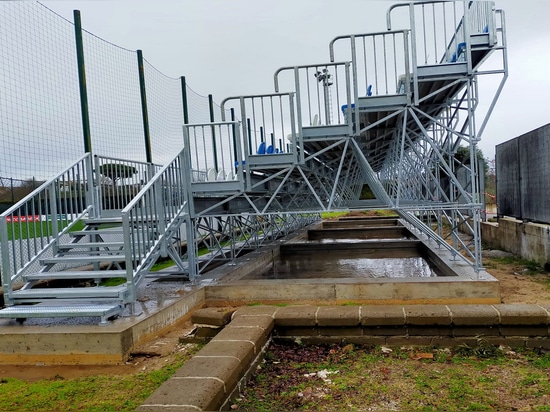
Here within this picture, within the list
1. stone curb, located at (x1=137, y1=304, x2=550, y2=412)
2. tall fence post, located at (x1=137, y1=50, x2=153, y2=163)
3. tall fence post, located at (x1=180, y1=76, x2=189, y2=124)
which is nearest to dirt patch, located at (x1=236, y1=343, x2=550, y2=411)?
stone curb, located at (x1=137, y1=304, x2=550, y2=412)

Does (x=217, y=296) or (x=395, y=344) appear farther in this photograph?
(x=217, y=296)

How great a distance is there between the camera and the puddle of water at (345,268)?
31.6ft

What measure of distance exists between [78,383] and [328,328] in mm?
2366

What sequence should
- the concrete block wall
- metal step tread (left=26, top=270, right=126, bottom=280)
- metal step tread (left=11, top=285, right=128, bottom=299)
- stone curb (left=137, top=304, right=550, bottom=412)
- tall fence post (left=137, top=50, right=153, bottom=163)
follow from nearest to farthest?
stone curb (left=137, top=304, right=550, bottom=412) → metal step tread (left=11, top=285, right=128, bottom=299) → metal step tread (left=26, top=270, right=126, bottom=280) → the concrete block wall → tall fence post (left=137, top=50, right=153, bottom=163)

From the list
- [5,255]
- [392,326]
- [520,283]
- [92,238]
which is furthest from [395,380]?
[92,238]

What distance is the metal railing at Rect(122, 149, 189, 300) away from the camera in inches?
198

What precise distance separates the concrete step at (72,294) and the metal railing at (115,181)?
1950mm

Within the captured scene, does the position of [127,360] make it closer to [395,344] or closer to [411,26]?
[395,344]

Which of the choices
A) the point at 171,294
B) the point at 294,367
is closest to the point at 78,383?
the point at 294,367

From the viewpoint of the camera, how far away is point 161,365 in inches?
162

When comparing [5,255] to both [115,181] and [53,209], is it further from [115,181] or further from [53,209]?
[115,181]

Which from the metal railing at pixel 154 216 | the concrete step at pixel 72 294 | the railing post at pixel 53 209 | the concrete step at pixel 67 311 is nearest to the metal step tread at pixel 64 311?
the concrete step at pixel 67 311

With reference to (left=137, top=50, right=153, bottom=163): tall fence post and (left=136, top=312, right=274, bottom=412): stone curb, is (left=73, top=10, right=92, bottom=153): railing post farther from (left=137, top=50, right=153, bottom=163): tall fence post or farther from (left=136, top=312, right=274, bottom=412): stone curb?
(left=136, top=312, right=274, bottom=412): stone curb

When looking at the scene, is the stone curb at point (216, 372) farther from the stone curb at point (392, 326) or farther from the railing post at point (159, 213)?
the railing post at point (159, 213)
